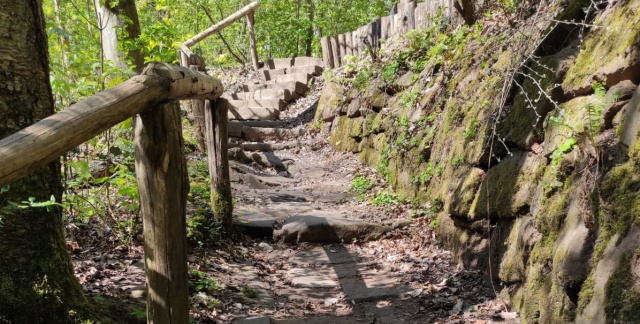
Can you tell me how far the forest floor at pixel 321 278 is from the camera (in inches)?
145

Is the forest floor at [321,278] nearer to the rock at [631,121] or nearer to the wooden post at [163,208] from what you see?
the wooden post at [163,208]

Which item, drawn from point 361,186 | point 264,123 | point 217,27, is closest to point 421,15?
point 361,186

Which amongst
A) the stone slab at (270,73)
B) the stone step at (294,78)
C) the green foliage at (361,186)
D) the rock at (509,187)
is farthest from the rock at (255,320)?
the stone slab at (270,73)

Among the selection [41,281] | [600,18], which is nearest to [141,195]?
[41,281]

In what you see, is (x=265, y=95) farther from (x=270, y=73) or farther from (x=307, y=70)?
(x=307, y=70)

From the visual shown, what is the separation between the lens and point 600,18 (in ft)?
11.7

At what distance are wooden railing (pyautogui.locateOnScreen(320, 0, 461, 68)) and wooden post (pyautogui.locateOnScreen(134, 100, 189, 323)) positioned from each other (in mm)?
6004

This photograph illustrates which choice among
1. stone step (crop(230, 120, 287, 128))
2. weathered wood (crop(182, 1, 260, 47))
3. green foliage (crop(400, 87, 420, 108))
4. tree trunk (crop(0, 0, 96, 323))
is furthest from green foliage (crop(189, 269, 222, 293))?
stone step (crop(230, 120, 287, 128))

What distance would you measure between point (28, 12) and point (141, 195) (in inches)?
44.4

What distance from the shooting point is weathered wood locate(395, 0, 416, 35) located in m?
9.41

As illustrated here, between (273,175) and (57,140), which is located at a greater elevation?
(57,140)

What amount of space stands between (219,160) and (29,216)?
10.6 feet

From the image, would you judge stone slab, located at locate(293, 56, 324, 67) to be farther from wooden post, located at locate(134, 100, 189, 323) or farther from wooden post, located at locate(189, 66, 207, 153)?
wooden post, located at locate(134, 100, 189, 323)

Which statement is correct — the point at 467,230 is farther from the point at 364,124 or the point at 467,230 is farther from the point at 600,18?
the point at 364,124
